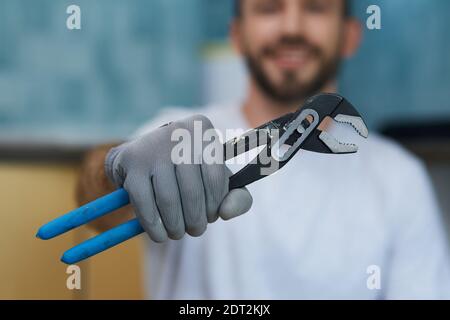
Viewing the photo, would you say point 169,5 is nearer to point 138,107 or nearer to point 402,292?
point 138,107

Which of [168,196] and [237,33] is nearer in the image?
[168,196]

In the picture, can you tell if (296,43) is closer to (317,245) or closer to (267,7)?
(267,7)

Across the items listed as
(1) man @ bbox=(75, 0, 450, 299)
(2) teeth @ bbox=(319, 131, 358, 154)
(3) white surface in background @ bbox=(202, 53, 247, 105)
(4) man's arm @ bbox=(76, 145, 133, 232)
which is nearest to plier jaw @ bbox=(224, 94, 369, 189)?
(2) teeth @ bbox=(319, 131, 358, 154)

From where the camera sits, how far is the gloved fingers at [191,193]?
1.54 ft

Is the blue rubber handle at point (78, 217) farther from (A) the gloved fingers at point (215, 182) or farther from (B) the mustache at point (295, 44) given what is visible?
(B) the mustache at point (295, 44)

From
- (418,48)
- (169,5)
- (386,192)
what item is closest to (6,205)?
(386,192)

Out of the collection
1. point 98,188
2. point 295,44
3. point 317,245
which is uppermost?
point 295,44

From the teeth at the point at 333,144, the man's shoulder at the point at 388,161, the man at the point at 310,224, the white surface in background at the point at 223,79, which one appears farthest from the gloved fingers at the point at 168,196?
the white surface in background at the point at 223,79

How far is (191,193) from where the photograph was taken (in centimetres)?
Answer: 47

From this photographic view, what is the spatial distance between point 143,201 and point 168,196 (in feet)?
0.06

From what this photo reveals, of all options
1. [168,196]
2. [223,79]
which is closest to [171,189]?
[168,196]

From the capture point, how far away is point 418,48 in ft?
4.01

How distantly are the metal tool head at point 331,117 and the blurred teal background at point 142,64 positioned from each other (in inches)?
22.7

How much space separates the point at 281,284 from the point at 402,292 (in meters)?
0.13
